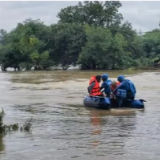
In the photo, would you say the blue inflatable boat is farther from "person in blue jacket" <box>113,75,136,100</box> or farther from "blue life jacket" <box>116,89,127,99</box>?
"blue life jacket" <box>116,89,127,99</box>

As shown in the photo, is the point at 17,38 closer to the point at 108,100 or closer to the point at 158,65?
the point at 158,65

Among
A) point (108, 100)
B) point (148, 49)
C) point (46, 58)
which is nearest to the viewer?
point (108, 100)

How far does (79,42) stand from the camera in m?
60.4

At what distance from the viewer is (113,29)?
206 feet

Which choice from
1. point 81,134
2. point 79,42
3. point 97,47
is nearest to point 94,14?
point 79,42

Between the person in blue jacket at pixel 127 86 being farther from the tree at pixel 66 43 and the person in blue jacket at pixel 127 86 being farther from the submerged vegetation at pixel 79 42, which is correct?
the tree at pixel 66 43

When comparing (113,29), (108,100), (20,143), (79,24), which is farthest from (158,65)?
(20,143)

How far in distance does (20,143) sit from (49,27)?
54630mm

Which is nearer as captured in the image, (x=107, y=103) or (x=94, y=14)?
(x=107, y=103)

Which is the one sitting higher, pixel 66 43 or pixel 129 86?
pixel 66 43

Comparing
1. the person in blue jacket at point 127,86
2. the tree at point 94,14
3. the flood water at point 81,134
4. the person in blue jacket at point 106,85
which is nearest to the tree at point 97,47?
the tree at point 94,14

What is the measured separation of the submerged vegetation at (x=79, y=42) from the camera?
58031mm

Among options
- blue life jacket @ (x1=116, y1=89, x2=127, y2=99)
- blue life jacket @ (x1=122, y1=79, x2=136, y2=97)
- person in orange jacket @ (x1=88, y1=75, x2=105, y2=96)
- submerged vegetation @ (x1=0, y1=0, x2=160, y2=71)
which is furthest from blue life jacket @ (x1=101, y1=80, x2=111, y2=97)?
submerged vegetation @ (x1=0, y1=0, x2=160, y2=71)

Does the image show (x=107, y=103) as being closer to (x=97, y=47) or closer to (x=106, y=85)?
(x=106, y=85)
